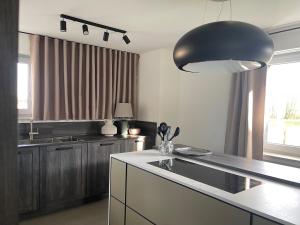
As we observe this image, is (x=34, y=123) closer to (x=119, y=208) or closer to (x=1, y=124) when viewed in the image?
(x=119, y=208)

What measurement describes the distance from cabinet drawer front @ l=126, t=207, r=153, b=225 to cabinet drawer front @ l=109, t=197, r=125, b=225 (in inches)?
3.1

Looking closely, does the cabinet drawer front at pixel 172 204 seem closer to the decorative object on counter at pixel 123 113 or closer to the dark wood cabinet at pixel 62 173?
the dark wood cabinet at pixel 62 173

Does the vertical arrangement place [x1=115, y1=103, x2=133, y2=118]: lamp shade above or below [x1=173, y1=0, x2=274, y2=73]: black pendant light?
below

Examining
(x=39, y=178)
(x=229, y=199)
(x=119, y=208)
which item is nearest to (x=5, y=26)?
(x=229, y=199)

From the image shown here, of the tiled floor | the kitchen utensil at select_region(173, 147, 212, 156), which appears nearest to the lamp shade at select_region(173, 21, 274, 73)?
the kitchen utensil at select_region(173, 147, 212, 156)

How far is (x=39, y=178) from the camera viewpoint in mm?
2795

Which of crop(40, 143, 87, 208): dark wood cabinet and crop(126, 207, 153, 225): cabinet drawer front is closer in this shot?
crop(126, 207, 153, 225): cabinet drawer front

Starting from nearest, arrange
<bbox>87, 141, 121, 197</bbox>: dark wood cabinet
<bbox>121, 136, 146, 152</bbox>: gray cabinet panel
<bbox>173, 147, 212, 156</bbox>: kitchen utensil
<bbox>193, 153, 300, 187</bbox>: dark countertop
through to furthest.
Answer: <bbox>193, 153, 300, 187</bbox>: dark countertop, <bbox>173, 147, 212, 156</bbox>: kitchen utensil, <bbox>87, 141, 121, 197</bbox>: dark wood cabinet, <bbox>121, 136, 146, 152</bbox>: gray cabinet panel

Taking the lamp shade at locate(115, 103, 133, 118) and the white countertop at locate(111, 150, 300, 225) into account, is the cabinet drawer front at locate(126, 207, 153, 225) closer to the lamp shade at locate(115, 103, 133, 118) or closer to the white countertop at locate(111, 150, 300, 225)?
the white countertop at locate(111, 150, 300, 225)

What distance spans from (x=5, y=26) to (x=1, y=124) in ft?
0.72

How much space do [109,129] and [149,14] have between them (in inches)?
75.8

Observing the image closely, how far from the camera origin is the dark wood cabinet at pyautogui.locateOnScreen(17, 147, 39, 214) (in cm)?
265

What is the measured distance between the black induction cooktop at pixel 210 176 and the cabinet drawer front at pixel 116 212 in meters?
0.54

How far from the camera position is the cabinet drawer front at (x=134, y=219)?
1.91 meters
